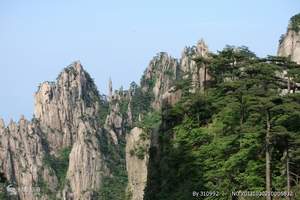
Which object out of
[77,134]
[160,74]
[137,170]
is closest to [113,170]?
[77,134]

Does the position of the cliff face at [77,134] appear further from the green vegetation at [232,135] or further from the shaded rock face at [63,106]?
the green vegetation at [232,135]

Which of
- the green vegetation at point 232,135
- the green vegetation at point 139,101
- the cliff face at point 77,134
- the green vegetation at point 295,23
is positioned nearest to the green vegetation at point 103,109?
the cliff face at point 77,134

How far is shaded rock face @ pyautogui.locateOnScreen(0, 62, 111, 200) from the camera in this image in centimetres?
16712

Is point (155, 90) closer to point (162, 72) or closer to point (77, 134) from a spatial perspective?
point (162, 72)

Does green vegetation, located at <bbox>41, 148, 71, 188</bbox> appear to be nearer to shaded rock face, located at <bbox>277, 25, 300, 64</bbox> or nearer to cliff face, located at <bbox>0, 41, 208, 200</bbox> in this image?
cliff face, located at <bbox>0, 41, 208, 200</bbox>

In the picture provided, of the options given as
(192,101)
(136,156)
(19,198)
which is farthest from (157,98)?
(192,101)

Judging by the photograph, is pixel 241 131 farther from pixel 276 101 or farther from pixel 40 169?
pixel 40 169

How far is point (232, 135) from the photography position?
4616cm

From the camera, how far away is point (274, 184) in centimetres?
4262

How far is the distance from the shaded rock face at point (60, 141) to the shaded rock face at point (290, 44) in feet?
253

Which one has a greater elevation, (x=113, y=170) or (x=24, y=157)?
(x=24, y=157)

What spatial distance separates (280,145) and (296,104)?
2.30 meters

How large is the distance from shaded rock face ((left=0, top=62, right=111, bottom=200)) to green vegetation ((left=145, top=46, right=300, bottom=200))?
102m

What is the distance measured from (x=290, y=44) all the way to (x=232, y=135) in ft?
157
